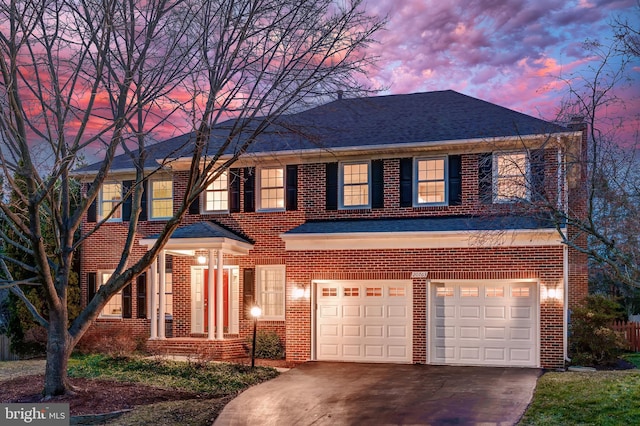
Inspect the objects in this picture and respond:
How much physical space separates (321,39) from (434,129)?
28.1ft

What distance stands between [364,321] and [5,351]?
483 inches

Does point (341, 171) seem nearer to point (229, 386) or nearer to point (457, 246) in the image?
point (457, 246)

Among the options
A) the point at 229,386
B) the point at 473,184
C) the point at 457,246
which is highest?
the point at 473,184

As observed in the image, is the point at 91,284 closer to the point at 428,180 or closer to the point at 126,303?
the point at 126,303

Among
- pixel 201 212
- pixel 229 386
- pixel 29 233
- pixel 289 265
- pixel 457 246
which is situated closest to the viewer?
pixel 29 233

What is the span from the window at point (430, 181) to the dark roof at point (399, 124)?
754mm

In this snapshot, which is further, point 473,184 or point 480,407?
point 473,184

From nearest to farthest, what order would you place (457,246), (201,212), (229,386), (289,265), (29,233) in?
(29,233)
(229,386)
(457,246)
(289,265)
(201,212)

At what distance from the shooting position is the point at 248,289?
21.6 metres

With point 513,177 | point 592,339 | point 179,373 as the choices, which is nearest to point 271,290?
point 179,373

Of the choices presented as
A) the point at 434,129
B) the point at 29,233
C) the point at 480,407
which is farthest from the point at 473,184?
the point at 29,233

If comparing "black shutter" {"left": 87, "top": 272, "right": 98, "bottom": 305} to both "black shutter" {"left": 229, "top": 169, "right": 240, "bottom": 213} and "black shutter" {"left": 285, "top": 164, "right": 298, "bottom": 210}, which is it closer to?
"black shutter" {"left": 229, "top": 169, "right": 240, "bottom": 213}

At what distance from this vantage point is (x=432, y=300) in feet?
61.7

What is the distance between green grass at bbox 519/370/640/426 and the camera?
11.6 meters
